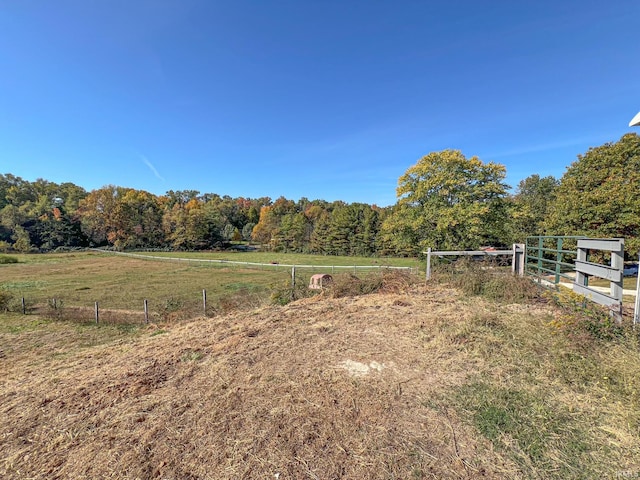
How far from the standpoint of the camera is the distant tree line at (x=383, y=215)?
1584 cm

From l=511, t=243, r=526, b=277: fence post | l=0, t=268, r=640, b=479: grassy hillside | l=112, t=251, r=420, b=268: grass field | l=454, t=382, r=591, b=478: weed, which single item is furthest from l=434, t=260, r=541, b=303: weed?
l=112, t=251, r=420, b=268: grass field

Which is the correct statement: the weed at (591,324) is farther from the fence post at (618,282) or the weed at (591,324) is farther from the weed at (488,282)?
the weed at (488,282)

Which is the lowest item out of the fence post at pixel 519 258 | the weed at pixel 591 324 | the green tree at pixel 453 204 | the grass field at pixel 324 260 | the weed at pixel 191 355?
the grass field at pixel 324 260

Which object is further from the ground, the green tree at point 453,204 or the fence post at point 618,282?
the green tree at point 453,204

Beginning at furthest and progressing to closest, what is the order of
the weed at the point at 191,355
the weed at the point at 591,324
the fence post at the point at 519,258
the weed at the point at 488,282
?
1. the fence post at the point at 519,258
2. the weed at the point at 488,282
3. the weed at the point at 191,355
4. the weed at the point at 591,324

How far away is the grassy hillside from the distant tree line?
43.5 ft

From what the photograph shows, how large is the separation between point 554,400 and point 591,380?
0.61m

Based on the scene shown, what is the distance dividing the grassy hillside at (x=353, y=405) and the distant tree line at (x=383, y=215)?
13.3m

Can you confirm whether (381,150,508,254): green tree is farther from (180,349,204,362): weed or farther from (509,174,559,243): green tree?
(180,349,204,362): weed

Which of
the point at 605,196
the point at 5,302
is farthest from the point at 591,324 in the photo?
the point at 5,302

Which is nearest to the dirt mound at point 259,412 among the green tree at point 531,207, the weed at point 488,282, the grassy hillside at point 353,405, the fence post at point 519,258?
the grassy hillside at point 353,405

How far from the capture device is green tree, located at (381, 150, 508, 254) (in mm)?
16328

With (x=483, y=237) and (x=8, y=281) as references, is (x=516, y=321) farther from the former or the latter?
(x=8, y=281)

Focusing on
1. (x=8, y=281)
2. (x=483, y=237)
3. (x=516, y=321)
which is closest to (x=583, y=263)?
(x=516, y=321)
